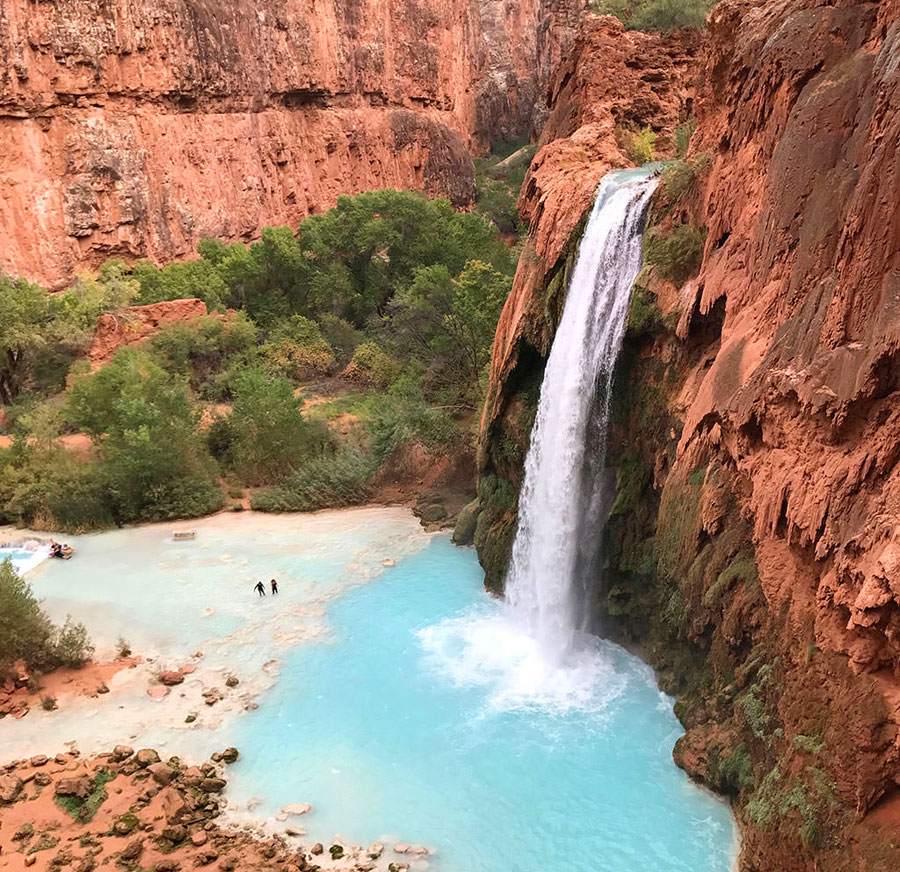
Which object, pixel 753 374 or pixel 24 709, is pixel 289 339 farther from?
pixel 753 374

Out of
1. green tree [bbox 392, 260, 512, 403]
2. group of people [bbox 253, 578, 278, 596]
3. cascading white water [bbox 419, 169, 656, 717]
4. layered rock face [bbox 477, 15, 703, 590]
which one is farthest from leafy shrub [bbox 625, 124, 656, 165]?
group of people [bbox 253, 578, 278, 596]

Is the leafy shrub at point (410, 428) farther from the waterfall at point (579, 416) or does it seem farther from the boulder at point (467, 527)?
the waterfall at point (579, 416)

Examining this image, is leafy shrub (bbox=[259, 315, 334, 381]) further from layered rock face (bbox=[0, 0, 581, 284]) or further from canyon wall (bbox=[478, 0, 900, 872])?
canyon wall (bbox=[478, 0, 900, 872])

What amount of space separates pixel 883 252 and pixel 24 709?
1212 centimetres

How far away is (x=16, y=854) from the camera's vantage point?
319 inches

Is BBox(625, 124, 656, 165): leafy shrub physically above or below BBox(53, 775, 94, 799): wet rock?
above

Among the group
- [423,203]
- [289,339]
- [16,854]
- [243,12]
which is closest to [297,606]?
[16,854]

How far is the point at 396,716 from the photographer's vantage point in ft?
34.2

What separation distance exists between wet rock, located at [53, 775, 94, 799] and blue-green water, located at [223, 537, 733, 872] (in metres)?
1.69

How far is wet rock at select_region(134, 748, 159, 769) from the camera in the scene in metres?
9.54

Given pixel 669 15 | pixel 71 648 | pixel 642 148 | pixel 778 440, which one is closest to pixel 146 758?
pixel 71 648

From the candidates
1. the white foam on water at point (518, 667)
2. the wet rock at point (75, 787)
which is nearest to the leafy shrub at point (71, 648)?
the wet rock at point (75, 787)

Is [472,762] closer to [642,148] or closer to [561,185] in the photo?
[561,185]

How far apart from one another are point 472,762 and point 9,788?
5569mm
